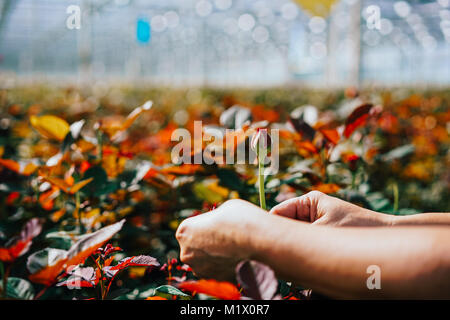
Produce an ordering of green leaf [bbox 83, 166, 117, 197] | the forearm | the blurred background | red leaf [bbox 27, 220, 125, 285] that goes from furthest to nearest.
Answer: the blurred background, green leaf [bbox 83, 166, 117, 197], red leaf [bbox 27, 220, 125, 285], the forearm

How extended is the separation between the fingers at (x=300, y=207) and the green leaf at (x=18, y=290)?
47cm

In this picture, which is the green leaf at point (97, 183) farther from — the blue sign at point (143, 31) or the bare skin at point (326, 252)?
the blue sign at point (143, 31)

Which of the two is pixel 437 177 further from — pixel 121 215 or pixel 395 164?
pixel 121 215

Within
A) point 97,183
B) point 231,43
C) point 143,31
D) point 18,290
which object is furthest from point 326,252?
point 231,43

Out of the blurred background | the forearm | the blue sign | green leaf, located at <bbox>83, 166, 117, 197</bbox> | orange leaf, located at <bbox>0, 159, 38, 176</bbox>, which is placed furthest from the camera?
the blurred background

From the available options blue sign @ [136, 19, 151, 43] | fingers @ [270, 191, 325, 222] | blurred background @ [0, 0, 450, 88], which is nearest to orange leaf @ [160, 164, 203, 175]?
fingers @ [270, 191, 325, 222]

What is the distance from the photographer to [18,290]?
2.49ft

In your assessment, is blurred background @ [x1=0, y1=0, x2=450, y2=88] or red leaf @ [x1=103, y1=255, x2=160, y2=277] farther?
blurred background @ [x1=0, y1=0, x2=450, y2=88]

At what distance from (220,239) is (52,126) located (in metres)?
0.75

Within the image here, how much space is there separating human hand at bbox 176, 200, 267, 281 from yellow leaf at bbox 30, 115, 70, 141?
63 centimetres

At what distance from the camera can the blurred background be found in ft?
45.6

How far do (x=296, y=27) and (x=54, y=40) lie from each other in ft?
52.1

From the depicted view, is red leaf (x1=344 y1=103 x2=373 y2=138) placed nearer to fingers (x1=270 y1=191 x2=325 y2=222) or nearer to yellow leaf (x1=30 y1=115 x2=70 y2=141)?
fingers (x1=270 y1=191 x2=325 y2=222)

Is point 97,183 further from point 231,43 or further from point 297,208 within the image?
point 231,43
